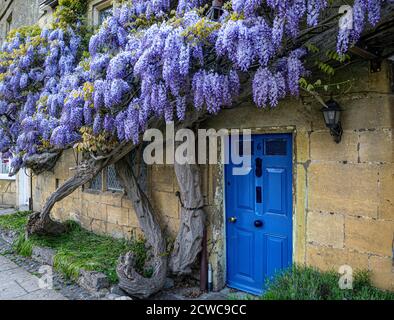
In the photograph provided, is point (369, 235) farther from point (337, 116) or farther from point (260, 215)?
point (260, 215)

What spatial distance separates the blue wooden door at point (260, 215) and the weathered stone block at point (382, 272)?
3.26ft

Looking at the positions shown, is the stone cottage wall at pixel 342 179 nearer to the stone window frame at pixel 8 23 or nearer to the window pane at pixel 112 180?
the window pane at pixel 112 180

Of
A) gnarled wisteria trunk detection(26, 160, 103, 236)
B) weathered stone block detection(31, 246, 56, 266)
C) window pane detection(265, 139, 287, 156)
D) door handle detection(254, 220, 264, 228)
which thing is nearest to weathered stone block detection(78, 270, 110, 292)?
weathered stone block detection(31, 246, 56, 266)

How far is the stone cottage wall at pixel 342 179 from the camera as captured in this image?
11.0 feet

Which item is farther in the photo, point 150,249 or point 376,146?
point 150,249

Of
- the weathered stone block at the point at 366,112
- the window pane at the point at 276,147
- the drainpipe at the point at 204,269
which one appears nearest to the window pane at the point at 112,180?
the drainpipe at the point at 204,269

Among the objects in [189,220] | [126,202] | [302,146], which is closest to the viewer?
[302,146]

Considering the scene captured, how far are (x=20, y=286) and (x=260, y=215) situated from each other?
347cm

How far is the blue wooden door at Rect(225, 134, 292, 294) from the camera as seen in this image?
425 centimetres

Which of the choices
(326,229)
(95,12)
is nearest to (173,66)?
(326,229)

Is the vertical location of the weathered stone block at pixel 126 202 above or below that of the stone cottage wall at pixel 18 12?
below

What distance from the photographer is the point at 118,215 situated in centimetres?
621

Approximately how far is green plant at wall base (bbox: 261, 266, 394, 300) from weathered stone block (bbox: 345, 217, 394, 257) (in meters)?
0.27

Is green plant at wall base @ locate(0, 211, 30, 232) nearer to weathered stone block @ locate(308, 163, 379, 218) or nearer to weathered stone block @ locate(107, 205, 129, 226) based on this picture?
weathered stone block @ locate(107, 205, 129, 226)
